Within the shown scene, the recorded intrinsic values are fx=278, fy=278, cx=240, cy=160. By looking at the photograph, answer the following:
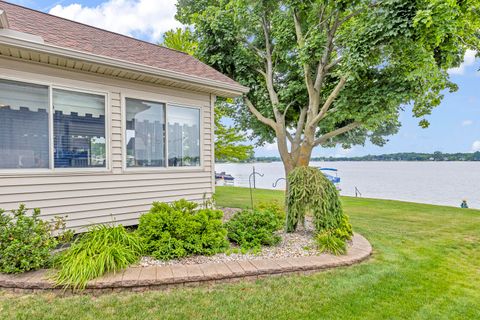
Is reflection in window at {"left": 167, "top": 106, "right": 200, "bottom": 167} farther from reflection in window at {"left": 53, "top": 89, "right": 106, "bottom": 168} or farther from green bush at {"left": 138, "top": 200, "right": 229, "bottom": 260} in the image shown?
green bush at {"left": 138, "top": 200, "right": 229, "bottom": 260}

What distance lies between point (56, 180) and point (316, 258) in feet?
13.2

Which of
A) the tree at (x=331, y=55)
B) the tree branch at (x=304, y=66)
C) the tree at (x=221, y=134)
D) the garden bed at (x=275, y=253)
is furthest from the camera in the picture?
the tree at (x=221, y=134)

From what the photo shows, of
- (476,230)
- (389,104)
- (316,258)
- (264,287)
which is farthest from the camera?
(389,104)

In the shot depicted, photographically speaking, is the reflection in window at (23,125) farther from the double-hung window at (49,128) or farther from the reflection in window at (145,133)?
the reflection in window at (145,133)

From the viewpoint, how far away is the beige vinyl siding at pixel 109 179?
398 centimetres

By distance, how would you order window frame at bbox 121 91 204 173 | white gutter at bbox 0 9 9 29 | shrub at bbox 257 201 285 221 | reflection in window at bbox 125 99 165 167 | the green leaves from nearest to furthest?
1. white gutter at bbox 0 9 9 29
2. window frame at bbox 121 91 204 173
3. reflection in window at bbox 125 99 165 167
4. shrub at bbox 257 201 285 221
5. the green leaves

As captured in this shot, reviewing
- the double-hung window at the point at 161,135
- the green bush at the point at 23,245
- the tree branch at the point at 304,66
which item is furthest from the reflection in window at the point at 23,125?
the tree branch at the point at 304,66

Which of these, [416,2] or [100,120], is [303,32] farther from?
[100,120]

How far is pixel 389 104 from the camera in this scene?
718cm

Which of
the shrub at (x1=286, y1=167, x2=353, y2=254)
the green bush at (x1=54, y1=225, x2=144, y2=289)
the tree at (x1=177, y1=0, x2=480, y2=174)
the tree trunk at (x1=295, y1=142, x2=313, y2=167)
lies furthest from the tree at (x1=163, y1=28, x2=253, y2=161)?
the green bush at (x1=54, y1=225, x2=144, y2=289)

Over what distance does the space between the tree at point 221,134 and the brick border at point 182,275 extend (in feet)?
23.7

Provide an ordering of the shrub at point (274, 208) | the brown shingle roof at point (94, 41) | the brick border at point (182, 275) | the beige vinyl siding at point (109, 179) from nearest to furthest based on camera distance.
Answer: the brick border at point (182, 275), the beige vinyl siding at point (109, 179), the brown shingle roof at point (94, 41), the shrub at point (274, 208)

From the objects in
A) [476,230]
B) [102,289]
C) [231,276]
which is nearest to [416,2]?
[476,230]

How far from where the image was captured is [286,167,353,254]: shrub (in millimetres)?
4461
